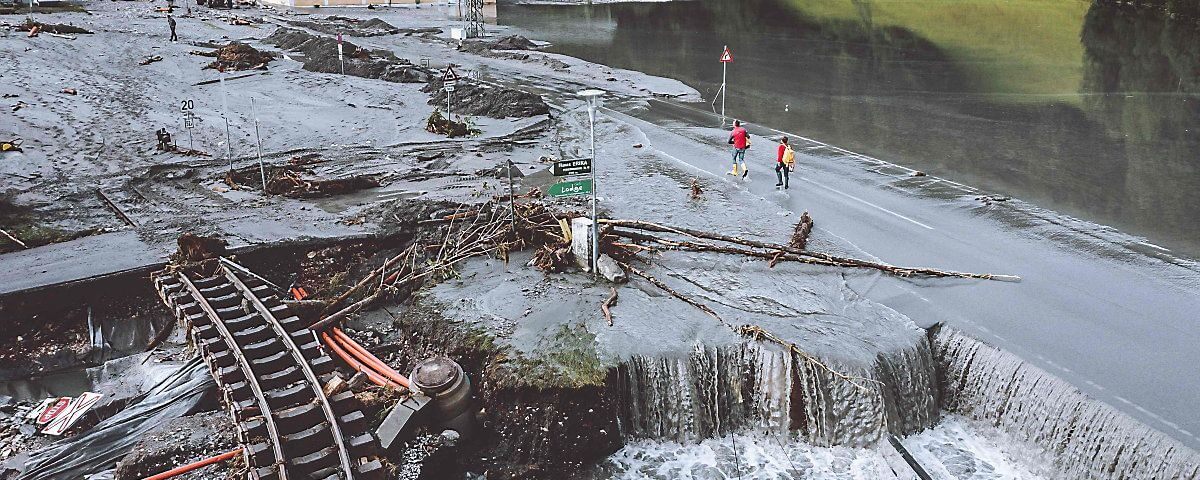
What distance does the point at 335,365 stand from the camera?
13.1m

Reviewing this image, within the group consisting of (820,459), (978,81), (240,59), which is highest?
(240,59)

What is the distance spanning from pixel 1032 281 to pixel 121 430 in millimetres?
15201

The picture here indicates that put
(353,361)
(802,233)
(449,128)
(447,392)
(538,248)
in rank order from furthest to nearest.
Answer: (449,128), (802,233), (538,248), (353,361), (447,392)

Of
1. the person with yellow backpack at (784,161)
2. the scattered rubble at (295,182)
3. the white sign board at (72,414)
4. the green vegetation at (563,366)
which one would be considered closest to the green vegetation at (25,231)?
the scattered rubble at (295,182)

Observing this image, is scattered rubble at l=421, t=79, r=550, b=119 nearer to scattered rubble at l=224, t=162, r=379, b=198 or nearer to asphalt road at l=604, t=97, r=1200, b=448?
scattered rubble at l=224, t=162, r=379, b=198

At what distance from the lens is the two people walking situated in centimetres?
1978

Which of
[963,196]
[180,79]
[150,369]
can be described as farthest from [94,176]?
[963,196]

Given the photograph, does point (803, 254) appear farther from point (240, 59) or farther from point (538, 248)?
point (240, 59)

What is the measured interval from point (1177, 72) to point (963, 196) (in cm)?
2690

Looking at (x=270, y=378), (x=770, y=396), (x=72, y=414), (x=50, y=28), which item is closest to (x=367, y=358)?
(x=270, y=378)

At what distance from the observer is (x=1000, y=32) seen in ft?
177

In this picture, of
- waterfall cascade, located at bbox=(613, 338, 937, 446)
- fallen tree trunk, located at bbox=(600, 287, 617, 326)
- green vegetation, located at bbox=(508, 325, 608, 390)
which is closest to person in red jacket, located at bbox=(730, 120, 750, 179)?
fallen tree trunk, located at bbox=(600, 287, 617, 326)

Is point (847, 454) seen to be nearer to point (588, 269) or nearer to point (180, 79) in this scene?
point (588, 269)

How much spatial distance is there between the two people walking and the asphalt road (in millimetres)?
377
